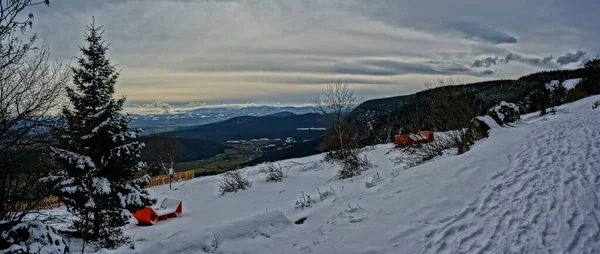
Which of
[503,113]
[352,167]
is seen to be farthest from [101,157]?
[503,113]

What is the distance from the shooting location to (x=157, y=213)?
48.1ft

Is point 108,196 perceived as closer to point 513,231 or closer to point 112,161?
point 112,161

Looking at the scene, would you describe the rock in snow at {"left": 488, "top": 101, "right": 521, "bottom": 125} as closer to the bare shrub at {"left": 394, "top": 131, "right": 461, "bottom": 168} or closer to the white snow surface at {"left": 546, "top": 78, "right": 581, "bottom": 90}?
the bare shrub at {"left": 394, "top": 131, "right": 461, "bottom": 168}

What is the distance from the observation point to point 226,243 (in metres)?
5.97

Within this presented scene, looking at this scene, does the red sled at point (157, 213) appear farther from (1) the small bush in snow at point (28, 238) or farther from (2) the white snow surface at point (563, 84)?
(2) the white snow surface at point (563, 84)

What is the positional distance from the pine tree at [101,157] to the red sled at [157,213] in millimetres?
1647

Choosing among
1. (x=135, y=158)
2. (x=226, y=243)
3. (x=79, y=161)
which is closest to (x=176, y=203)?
(x=135, y=158)

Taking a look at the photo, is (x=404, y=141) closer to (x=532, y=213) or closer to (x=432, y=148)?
(x=432, y=148)

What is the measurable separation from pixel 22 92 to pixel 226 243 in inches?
208

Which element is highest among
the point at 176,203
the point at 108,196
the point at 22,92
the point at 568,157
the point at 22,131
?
the point at 22,92

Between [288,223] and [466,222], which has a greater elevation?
[466,222]

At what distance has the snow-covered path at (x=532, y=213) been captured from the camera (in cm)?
439

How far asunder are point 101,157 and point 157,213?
13.2 feet

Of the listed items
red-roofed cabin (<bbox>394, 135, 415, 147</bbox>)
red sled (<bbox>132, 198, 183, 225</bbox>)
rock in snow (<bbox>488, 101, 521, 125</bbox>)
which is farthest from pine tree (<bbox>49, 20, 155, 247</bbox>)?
rock in snow (<bbox>488, 101, 521, 125</bbox>)
